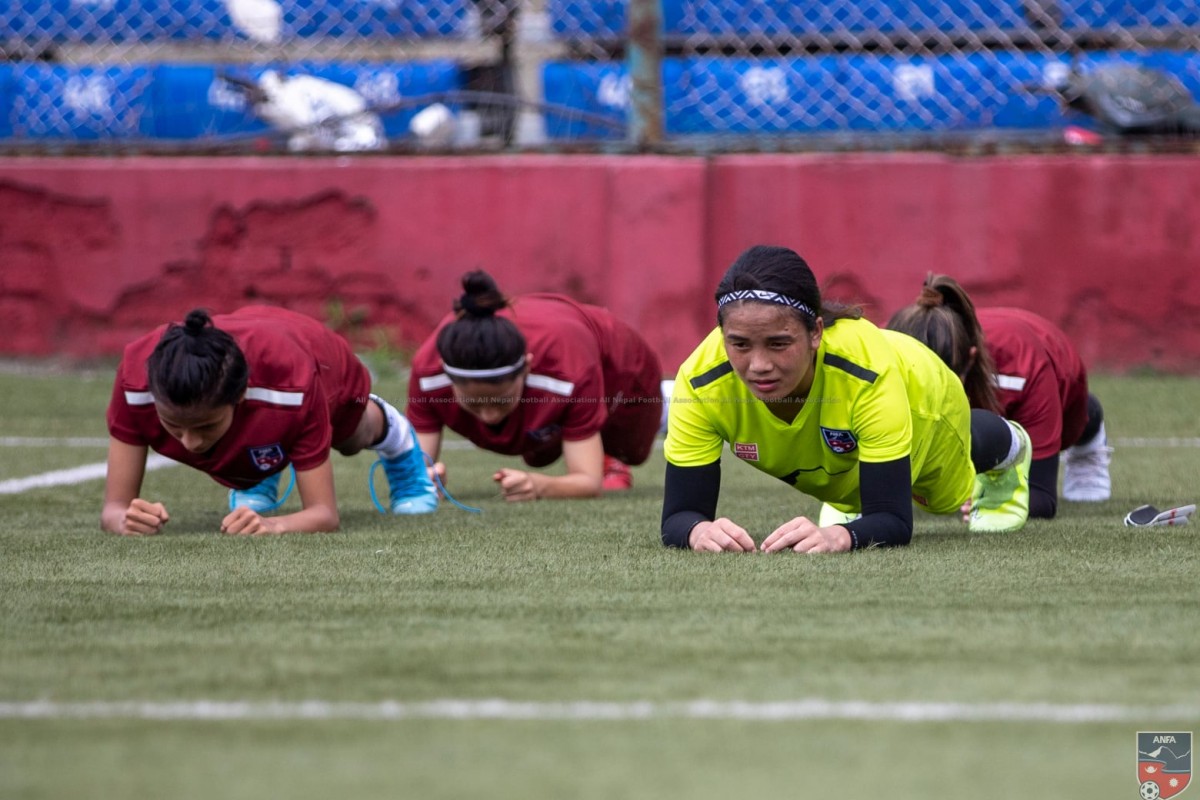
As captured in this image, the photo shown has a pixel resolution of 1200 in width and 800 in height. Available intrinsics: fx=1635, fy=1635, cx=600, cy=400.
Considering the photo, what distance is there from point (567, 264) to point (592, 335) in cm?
313

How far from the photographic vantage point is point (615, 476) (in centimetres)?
635

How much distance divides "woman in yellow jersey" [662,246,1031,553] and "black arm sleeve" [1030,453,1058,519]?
77 centimetres

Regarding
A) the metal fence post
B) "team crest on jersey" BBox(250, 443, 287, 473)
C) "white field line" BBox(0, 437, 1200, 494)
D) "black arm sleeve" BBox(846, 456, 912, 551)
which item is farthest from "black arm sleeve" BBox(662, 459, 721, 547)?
the metal fence post

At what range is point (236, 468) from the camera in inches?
188

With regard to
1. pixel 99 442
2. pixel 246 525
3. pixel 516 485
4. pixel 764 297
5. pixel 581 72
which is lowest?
pixel 99 442

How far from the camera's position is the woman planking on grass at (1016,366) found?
4.74 m

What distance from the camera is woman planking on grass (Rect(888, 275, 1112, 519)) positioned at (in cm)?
474

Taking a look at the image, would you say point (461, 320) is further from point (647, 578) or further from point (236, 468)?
point (647, 578)

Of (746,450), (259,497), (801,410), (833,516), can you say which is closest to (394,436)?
(259,497)

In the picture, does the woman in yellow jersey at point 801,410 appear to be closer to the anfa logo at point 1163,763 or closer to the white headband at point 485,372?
the white headband at point 485,372

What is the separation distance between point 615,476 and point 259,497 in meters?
1.47

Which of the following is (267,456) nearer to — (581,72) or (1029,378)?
(1029,378)

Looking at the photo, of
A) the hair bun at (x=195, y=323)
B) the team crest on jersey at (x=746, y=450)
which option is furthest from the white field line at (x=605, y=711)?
the hair bun at (x=195, y=323)

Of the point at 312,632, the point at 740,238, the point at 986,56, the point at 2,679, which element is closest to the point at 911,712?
the point at 312,632
